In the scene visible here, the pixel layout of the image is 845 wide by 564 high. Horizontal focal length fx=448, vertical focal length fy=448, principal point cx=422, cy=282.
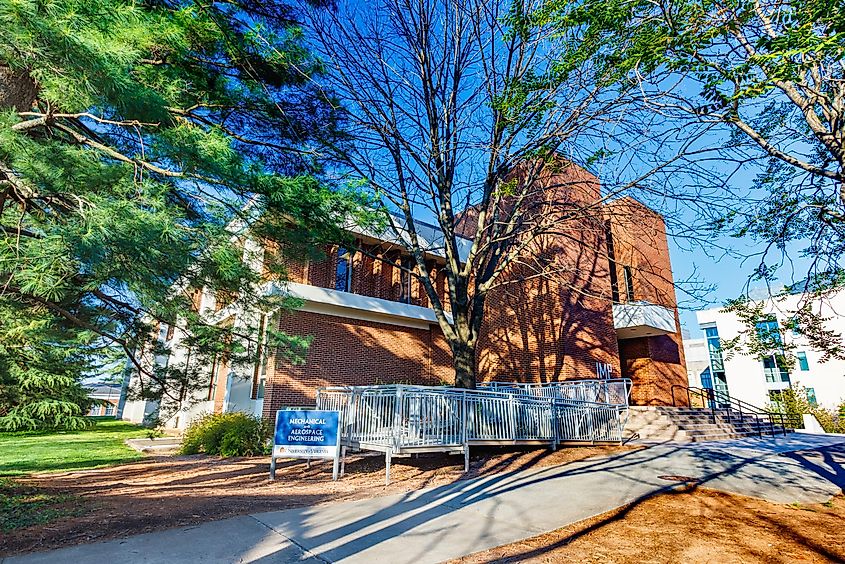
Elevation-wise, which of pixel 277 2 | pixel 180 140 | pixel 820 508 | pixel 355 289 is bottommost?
pixel 820 508

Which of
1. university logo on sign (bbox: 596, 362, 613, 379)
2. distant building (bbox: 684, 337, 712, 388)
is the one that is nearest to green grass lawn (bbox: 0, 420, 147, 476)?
university logo on sign (bbox: 596, 362, 613, 379)

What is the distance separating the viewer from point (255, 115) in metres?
7.43

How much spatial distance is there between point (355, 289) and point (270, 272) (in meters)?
7.72

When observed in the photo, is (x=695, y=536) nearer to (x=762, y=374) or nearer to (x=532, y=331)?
(x=532, y=331)

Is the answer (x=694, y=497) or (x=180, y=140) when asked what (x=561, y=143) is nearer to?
(x=694, y=497)

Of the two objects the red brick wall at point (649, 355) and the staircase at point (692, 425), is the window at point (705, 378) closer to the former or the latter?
the red brick wall at point (649, 355)

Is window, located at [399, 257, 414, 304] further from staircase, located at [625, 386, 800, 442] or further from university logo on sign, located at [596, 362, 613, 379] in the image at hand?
university logo on sign, located at [596, 362, 613, 379]

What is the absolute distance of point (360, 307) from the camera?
14195 millimetres

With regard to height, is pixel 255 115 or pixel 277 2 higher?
pixel 277 2

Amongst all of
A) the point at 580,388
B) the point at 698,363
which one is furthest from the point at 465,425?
the point at 698,363

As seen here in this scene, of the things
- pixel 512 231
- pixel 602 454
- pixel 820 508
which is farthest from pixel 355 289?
pixel 820 508

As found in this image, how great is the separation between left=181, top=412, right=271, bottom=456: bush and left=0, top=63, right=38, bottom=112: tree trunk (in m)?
8.09

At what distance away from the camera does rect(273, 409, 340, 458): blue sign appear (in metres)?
7.74

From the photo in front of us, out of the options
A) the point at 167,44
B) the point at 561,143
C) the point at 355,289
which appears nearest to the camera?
the point at 167,44
